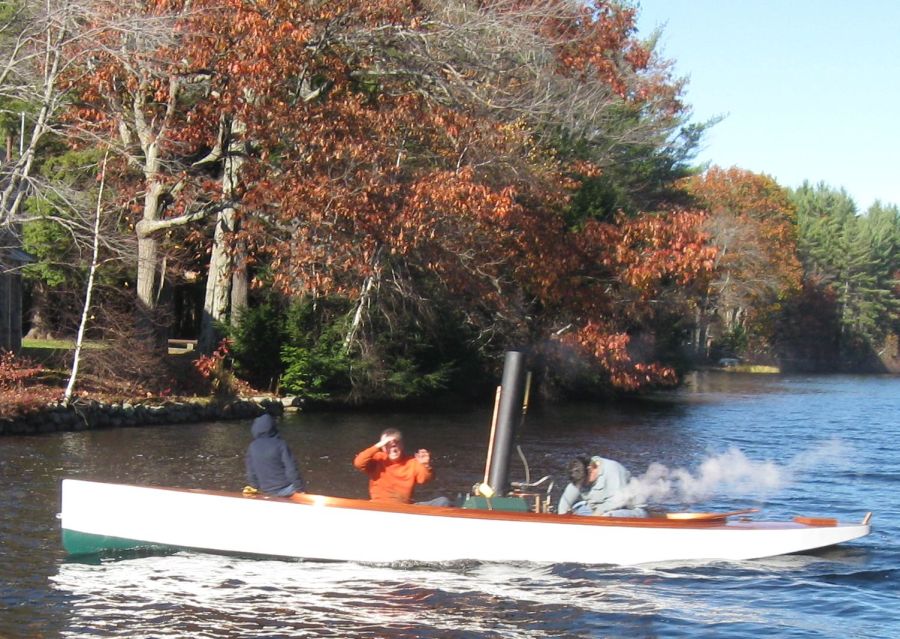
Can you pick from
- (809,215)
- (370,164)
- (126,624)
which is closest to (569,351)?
(370,164)

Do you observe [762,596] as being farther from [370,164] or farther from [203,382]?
[203,382]

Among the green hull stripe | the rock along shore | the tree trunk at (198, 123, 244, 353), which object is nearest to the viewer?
the green hull stripe

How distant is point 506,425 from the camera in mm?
13055

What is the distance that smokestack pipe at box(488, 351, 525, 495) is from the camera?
1304cm

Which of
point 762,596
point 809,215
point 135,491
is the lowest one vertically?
point 762,596

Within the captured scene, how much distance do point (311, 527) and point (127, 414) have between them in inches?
515

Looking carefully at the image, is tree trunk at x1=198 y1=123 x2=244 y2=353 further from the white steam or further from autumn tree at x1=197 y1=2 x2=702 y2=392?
the white steam

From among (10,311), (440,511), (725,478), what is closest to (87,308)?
(10,311)

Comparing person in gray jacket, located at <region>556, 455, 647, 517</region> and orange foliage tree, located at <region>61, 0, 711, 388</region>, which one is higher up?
orange foliage tree, located at <region>61, 0, 711, 388</region>

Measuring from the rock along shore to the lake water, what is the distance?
722mm

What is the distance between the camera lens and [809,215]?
289 ft

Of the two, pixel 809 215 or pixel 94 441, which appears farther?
pixel 809 215

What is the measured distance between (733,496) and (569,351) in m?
16.7

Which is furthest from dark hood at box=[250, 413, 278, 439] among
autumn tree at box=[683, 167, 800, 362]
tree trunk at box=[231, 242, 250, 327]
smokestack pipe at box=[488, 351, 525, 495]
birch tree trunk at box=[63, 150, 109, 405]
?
autumn tree at box=[683, 167, 800, 362]
